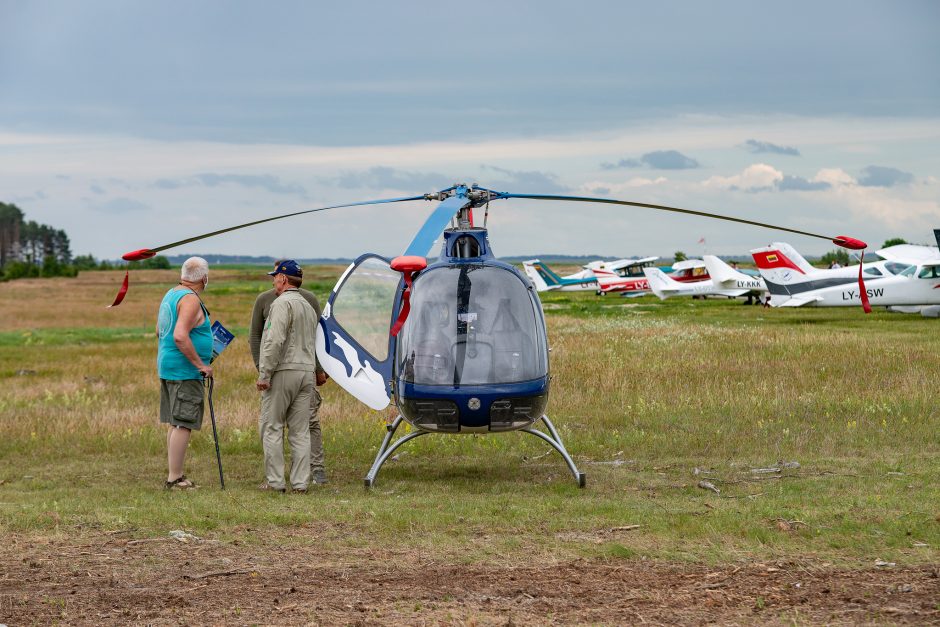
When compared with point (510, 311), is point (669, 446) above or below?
below

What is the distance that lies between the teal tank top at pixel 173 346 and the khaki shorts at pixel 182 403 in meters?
0.07

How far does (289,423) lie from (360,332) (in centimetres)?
110

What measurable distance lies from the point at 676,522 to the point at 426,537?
1873mm

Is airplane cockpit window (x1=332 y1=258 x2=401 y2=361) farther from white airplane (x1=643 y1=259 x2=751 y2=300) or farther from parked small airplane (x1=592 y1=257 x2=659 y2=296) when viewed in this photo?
parked small airplane (x1=592 y1=257 x2=659 y2=296)

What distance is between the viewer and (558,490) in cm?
948

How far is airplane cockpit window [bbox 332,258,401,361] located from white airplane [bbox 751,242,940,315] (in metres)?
25.9

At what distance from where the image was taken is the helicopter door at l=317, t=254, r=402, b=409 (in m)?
9.82

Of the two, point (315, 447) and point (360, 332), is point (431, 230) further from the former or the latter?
point (315, 447)

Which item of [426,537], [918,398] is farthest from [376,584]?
[918,398]

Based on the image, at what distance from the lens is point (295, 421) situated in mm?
9719

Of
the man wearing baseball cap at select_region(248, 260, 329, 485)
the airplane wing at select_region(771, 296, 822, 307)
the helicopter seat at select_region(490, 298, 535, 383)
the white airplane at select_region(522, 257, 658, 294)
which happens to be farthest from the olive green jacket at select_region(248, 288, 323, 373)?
the white airplane at select_region(522, 257, 658, 294)

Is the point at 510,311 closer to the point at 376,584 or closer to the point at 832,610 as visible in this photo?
the point at 376,584

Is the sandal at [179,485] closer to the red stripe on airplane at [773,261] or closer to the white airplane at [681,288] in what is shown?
the red stripe on airplane at [773,261]

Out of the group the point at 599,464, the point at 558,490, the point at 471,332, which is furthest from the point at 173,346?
the point at 599,464
